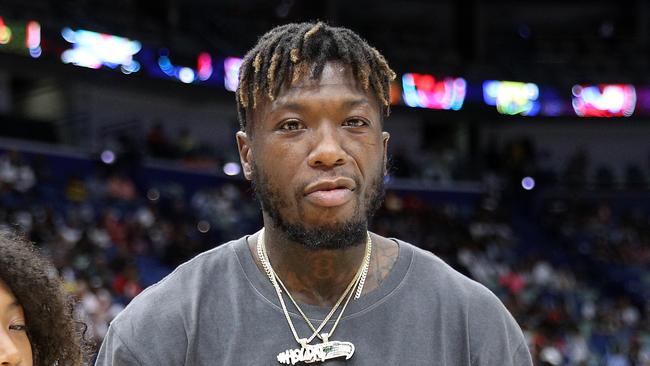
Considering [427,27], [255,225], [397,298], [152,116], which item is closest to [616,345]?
[255,225]

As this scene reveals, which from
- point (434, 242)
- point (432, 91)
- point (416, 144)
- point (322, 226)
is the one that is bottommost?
point (434, 242)

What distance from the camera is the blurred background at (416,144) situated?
14828mm

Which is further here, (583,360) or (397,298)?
(583,360)

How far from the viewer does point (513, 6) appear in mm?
25906

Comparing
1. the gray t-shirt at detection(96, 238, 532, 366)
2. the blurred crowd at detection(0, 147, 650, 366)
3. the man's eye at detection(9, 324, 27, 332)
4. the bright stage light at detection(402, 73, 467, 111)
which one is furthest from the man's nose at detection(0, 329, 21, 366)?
the bright stage light at detection(402, 73, 467, 111)

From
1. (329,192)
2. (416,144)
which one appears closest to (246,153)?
(329,192)

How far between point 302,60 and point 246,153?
279mm

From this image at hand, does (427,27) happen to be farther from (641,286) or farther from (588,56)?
(641,286)

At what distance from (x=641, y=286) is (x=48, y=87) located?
11074 mm

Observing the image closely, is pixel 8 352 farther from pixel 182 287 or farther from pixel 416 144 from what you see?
pixel 416 144

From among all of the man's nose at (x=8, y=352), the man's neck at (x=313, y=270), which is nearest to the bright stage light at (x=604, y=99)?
the man's neck at (x=313, y=270)

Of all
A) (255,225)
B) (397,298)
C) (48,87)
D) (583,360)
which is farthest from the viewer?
(48,87)

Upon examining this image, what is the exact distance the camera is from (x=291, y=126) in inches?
94.0

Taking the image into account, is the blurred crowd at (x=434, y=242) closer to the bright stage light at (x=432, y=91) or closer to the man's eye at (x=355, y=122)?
the bright stage light at (x=432, y=91)
